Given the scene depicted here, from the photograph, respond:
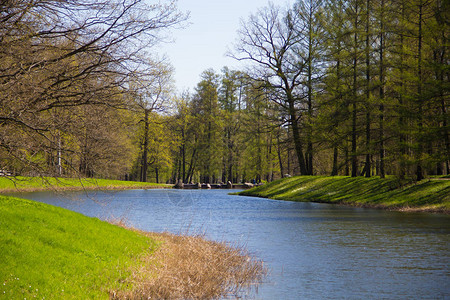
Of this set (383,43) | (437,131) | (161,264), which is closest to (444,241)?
(161,264)

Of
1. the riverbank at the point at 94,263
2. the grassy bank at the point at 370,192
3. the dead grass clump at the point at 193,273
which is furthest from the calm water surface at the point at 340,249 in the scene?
the grassy bank at the point at 370,192

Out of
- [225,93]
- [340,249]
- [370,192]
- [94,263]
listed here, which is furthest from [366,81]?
[225,93]

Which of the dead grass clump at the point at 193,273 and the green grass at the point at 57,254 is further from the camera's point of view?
the dead grass clump at the point at 193,273

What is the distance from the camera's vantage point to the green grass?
7664mm

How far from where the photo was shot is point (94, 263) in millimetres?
9148

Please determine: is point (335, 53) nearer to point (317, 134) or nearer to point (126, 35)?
point (317, 134)

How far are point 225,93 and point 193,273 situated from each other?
228 ft

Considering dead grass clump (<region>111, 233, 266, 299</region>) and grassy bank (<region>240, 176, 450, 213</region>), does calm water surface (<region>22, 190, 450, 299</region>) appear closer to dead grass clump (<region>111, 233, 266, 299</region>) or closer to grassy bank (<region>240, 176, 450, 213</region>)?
dead grass clump (<region>111, 233, 266, 299</region>)

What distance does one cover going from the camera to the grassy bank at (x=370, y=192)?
26.3 metres

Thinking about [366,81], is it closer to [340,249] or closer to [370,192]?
[370,192]

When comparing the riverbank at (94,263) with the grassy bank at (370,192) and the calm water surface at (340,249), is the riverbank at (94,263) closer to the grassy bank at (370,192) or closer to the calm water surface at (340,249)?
the calm water surface at (340,249)

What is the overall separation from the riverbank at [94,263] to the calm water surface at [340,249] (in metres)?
0.80

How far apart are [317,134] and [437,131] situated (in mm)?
13964

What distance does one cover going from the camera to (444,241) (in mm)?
15648
